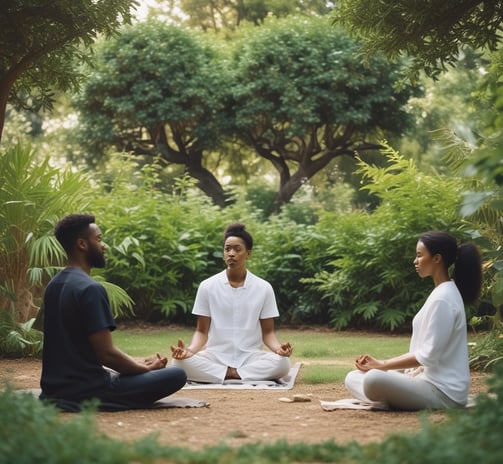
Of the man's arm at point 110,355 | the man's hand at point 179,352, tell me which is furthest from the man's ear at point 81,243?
the man's hand at point 179,352

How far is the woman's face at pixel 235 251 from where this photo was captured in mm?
8273

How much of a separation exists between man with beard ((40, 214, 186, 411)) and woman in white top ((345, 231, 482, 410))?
168 centimetres

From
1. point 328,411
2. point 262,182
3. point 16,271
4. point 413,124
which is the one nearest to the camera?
point 328,411

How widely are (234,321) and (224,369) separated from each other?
1.61 feet

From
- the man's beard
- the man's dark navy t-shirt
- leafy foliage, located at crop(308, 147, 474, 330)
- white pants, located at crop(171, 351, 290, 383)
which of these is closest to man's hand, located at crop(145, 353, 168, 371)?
the man's dark navy t-shirt

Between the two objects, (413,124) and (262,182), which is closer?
(413,124)

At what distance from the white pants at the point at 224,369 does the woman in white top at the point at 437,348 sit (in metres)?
1.95

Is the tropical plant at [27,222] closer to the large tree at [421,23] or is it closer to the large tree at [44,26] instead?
the large tree at [44,26]

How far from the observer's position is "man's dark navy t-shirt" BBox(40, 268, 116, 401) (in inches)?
225

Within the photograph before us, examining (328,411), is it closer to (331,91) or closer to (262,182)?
(331,91)

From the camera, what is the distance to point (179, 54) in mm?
23922

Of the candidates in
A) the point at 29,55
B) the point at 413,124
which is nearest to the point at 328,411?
the point at 29,55

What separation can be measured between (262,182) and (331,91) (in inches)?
371

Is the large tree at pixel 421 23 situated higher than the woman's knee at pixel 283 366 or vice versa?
the large tree at pixel 421 23
